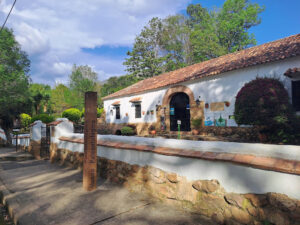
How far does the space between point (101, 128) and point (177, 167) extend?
1550 cm

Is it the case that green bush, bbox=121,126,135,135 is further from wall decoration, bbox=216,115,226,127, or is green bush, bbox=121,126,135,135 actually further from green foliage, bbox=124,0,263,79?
green foliage, bbox=124,0,263,79

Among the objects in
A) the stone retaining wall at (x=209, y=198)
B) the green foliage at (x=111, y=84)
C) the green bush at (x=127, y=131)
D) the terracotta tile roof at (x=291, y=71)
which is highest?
the green foliage at (x=111, y=84)

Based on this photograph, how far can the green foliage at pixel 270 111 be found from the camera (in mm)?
6605

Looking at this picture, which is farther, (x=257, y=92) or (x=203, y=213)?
(x=257, y=92)

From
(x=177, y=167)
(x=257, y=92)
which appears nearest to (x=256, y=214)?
(x=177, y=167)

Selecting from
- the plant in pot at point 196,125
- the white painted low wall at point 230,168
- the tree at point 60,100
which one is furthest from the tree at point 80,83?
the white painted low wall at point 230,168

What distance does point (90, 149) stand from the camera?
3.87 metres

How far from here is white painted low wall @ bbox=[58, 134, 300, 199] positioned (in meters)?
1.99

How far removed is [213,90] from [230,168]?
8.19 m

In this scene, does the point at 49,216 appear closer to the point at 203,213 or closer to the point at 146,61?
the point at 203,213

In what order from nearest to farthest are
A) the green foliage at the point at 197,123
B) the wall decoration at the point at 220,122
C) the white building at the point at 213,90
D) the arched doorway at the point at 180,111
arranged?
the white building at the point at 213,90, the wall decoration at the point at 220,122, the green foliage at the point at 197,123, the arched doorway at the point at 180,111

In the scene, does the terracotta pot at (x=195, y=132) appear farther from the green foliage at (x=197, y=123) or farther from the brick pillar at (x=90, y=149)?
the brick pillar at (x=90, y=149)

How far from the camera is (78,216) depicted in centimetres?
286

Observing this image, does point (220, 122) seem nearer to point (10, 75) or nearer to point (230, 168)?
point (230, 168)
